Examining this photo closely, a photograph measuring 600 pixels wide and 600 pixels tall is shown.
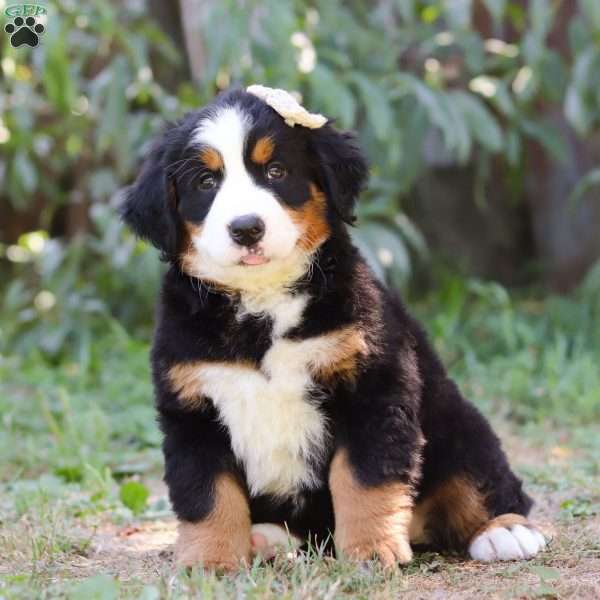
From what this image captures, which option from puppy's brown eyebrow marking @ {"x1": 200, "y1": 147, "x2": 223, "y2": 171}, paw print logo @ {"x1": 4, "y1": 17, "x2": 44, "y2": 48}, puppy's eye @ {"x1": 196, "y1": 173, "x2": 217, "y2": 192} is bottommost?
puppy's eye @ {"x1": 196, "y1": 173, "x2": 217, "y2": 192}

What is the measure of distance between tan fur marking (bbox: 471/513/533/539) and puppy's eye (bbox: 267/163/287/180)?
3.97ft

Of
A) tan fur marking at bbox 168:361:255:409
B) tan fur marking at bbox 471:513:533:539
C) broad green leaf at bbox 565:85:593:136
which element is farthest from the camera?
broad green leaf at bbox 565:85:593:136

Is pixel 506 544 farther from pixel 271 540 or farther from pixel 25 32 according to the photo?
pixel 25 32

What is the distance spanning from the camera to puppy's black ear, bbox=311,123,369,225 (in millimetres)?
3230

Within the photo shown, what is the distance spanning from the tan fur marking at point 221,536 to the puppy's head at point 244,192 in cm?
61

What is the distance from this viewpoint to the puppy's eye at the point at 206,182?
312cm

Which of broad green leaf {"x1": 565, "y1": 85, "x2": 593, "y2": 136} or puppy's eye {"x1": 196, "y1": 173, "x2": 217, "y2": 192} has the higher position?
broad green leaf {"x1": 565, "y1": 85, "x2": 593, "y2": 136}

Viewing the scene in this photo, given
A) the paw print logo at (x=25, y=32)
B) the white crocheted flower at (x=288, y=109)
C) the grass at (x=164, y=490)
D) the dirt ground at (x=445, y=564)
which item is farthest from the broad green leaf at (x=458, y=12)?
the white crocheted flower at (x=288, y=109)

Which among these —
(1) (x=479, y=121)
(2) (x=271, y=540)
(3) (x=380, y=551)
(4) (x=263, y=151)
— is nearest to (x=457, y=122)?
(1) (x=479, y=121)

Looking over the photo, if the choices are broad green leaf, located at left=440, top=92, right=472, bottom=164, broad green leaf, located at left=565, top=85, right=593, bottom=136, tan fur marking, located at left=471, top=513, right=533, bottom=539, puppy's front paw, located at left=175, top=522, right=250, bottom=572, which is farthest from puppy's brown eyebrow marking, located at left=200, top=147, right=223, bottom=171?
broad green leaf, located at left=565, top=85, right=593, bottom=136

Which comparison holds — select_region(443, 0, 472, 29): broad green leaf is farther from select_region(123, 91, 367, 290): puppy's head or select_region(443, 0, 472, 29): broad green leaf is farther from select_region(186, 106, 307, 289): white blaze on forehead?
select_region(186, 106, 307, 289): white blaze on forehead

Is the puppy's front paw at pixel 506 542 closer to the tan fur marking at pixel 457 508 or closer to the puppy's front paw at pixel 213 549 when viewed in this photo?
the tan fur marking at pixel 457 508

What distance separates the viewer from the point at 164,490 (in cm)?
440

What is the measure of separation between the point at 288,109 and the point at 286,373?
0.77m
